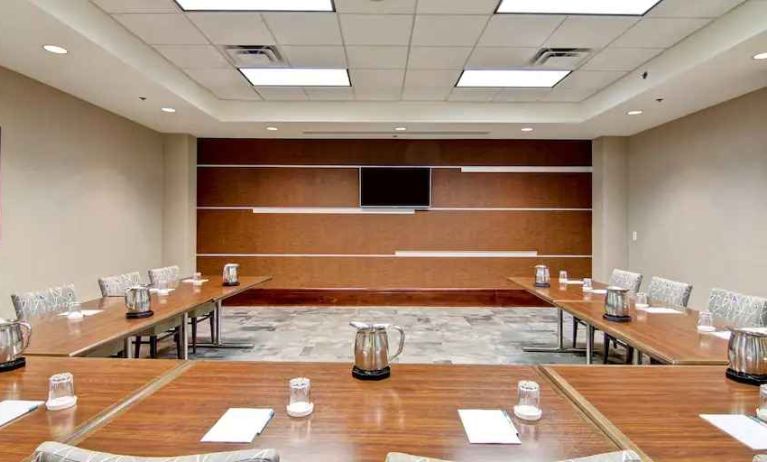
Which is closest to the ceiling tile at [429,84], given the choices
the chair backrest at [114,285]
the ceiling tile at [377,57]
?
the ceiling tile at [377,57]

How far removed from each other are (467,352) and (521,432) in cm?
342

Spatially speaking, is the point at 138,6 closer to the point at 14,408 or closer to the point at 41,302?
the point at 41,302

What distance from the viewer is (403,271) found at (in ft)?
23.8

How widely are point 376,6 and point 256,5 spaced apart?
0.84m

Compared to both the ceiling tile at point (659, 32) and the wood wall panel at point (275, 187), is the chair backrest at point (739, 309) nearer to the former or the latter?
the ceiling tile at point (659, 32)

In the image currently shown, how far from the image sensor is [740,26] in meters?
3.26

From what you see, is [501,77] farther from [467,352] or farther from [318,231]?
[318,231]

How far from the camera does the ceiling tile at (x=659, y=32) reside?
3506mm

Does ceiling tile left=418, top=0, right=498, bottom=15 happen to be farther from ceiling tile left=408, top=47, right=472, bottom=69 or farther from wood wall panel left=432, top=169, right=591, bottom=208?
wood wall panel left=432, top=169, right=591, bottom=208

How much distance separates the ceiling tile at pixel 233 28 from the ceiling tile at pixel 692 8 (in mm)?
2877

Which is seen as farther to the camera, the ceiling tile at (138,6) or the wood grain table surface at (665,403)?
the ceiling tile at (138,6)

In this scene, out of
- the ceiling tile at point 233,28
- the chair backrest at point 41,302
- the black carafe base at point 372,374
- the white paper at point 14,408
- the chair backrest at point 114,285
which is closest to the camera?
the white paper at point 14,408

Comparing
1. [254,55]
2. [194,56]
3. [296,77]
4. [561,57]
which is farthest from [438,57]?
[194,56]

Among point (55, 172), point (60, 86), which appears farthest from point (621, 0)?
point (55, 172)
